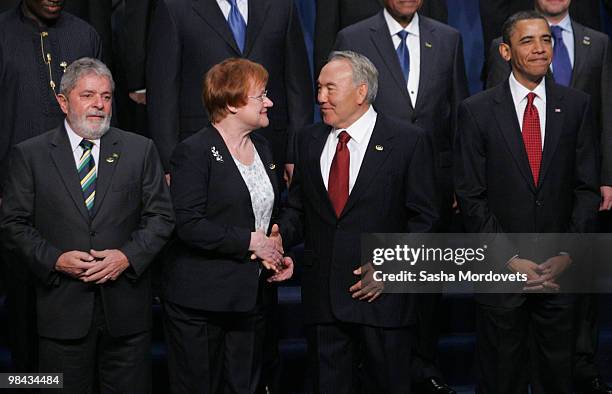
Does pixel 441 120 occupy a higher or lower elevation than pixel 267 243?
higher

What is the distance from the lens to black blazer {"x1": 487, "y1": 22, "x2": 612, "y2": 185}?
17.5 ft

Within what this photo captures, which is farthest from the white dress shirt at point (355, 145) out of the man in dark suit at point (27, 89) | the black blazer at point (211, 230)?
the man in dark suit at point (27, 89)

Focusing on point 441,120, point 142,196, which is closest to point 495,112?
point 441,120

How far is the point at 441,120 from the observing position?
5250 mm

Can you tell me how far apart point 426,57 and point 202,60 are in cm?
103

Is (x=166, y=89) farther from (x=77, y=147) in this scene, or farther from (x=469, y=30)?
(x=469, y=30)

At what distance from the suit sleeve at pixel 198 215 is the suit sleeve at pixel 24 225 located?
0.47 metres

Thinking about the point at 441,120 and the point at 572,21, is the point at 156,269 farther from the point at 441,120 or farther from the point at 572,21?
the point at 572,21

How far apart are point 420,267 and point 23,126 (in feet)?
5.94

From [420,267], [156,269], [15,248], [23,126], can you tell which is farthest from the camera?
[156,269]

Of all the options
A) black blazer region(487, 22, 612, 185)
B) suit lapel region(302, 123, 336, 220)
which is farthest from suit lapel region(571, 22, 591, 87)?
suit lapel region(302, 123, 336, 220)

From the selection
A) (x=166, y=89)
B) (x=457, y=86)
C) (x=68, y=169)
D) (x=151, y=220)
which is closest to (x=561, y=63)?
(x=457, y=86)

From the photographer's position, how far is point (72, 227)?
165 inches

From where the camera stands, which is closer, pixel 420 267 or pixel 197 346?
pixel 197 346
